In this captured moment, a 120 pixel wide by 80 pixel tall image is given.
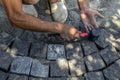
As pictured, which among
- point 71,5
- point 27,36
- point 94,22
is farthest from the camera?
point 71,5

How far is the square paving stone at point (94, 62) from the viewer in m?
3.21

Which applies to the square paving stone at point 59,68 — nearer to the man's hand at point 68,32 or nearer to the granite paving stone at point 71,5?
the man's hand at point 68,32

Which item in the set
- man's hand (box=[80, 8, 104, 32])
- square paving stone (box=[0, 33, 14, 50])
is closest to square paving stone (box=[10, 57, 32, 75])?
square paving stone (box=[0, 33, 14, 50])

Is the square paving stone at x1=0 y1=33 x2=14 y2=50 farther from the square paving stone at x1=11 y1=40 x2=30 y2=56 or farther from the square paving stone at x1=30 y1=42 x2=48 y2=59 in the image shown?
the square paving stone at x1=30 y1=42 x2=48 y2=59

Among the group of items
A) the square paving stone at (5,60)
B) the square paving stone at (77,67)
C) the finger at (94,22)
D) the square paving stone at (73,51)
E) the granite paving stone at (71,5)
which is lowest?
the square paving stone at (77,67)

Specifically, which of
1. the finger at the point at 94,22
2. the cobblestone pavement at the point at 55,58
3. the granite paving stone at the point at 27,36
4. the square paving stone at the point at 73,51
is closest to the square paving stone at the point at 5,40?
the cobblestone pavement at the point at 55,58

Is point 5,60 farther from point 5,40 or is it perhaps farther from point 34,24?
point 34,24

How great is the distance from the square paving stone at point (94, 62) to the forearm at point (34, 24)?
2.22 ft

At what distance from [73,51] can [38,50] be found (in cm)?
45

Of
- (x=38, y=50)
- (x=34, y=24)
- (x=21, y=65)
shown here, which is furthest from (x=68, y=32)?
(x=21, y=65)

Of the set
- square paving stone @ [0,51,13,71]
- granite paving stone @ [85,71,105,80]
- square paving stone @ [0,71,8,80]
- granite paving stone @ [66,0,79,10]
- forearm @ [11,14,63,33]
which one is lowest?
granite paving stone @ [85,71,105,80]

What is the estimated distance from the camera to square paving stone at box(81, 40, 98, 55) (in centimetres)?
335

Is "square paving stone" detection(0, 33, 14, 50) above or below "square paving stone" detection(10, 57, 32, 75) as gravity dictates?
above

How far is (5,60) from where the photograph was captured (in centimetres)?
319
